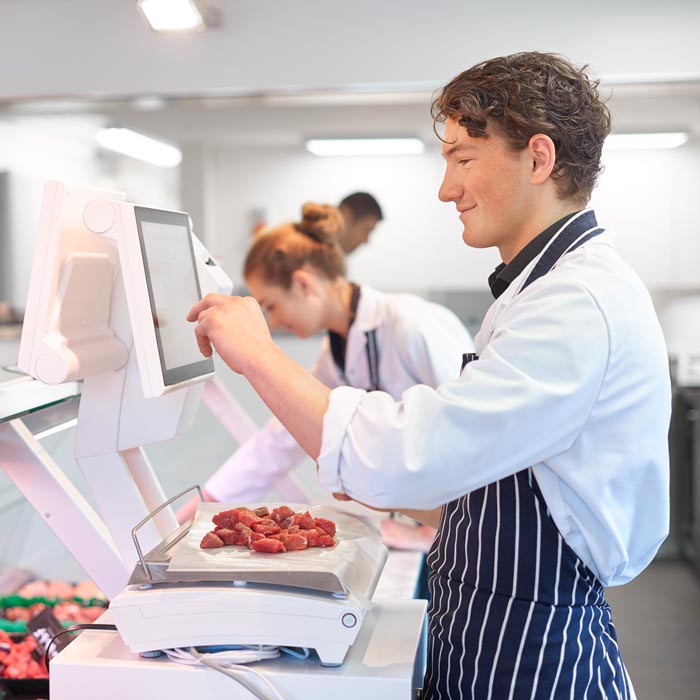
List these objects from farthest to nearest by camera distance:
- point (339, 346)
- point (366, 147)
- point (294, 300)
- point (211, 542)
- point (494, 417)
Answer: point (366, 147)
point (339, 346)
point (294, 300)
point (211, 542)
point (494, 417)

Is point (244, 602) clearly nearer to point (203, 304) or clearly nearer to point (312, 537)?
point (312, 537)

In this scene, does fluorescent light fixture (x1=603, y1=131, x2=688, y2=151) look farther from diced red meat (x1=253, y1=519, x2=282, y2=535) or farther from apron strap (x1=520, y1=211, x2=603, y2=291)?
diced red meat (x1=253, y1=519, x2=282, y2=535)

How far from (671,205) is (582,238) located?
3.26 m

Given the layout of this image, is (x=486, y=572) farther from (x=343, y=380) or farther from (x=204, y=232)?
(x=204, y=232)

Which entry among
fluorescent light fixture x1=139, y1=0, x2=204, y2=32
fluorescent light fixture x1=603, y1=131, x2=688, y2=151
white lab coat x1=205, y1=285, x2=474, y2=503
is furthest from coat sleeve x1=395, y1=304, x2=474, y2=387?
fluorescent light fixture x1=603, y1=131, x2=688, y2=151

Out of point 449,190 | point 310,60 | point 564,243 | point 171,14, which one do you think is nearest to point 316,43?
point 310,60

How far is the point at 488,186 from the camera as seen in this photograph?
1.23m

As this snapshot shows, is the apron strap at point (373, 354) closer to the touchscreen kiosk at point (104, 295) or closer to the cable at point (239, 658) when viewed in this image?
the touchscreen kiosk at point (104, 295)

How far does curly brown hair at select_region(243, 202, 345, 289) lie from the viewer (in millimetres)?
2666

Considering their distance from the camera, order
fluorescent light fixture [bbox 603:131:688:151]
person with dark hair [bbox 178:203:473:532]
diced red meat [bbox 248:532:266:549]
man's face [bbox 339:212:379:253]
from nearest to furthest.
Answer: diced red meat [bbox 248:532:266:549] → person with dark hair [bbox 178:203:473:532] → fluorescent light fixture [bbox 603:131:688:151] → man's face [bbox 339:212:379:253]

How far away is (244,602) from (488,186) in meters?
0.60

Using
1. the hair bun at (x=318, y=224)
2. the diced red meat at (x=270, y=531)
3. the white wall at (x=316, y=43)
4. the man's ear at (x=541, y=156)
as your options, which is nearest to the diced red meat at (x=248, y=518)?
the diced red meat at (x=270, y=531)

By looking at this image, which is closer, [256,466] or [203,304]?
[203,304]

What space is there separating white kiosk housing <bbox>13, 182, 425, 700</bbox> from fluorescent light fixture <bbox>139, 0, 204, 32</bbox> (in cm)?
220
